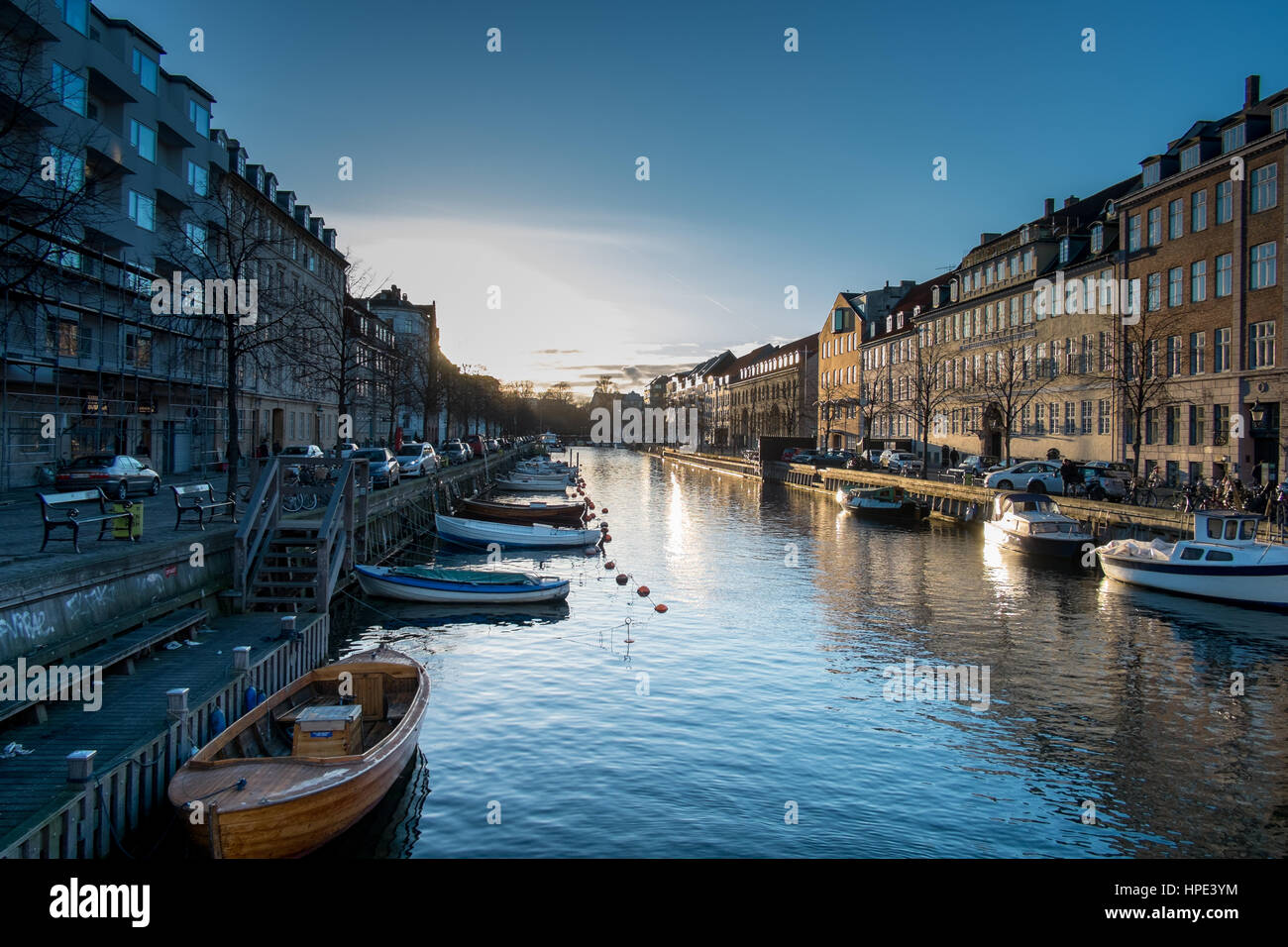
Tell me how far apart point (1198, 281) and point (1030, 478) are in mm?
13420

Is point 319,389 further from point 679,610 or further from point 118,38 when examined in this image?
point 679,610

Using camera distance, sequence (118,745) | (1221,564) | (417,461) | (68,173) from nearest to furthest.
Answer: (118,745), (68,173), (1221,564), (417,461)

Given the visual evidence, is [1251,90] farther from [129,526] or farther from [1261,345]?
[129,526]

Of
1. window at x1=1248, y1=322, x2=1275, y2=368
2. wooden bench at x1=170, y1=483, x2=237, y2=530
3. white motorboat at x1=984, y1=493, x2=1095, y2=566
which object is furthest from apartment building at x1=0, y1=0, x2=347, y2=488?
window at x1=1248, y1=322, x2=1275, y2=368

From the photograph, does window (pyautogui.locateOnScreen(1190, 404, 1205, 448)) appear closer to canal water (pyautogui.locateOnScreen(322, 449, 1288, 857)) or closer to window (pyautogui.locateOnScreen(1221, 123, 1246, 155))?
window (pyautogui.locateOnScreen(1221, 123, 1246, 155))

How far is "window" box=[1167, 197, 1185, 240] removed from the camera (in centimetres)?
4738

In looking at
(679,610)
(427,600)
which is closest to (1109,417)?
(679,610)

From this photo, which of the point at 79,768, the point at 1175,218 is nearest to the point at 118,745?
the point at 79,768

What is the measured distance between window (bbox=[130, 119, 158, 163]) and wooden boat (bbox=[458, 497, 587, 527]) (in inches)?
963

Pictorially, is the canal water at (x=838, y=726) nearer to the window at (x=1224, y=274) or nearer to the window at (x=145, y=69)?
the window at (x=1224, y=274)

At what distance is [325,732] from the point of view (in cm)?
1198

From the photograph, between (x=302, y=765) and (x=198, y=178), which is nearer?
(x=302, y=765)

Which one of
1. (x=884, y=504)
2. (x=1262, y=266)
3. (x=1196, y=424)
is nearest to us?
(x=1262, y=266)
